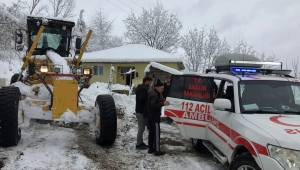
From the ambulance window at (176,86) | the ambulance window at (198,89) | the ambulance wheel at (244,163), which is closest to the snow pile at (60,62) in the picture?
the ambulance window at (176,86)

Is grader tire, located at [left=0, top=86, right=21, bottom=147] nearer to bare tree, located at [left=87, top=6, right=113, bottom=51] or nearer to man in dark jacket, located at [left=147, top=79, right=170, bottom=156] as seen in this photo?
man in dark jacket, located at [left=147, top=79, right=170, bottom=156]

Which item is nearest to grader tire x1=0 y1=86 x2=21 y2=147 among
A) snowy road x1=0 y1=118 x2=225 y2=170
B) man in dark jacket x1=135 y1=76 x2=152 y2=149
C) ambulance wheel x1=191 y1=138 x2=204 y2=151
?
snowy road x1=0 y1=118 x2=225 y2=170

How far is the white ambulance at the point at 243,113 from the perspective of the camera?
135 inches

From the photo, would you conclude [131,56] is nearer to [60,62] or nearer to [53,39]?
[53,39]

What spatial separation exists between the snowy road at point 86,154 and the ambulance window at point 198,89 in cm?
121

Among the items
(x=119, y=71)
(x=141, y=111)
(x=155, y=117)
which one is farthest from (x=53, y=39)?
(x=119, y=71)

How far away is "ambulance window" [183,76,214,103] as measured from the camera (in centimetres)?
586

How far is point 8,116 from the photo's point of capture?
553 centimetres

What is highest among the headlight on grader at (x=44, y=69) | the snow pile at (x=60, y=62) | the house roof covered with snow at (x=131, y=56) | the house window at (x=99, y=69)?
the house roof covered with snow at (x=131, y=56)

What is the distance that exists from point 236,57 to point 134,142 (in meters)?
3.06

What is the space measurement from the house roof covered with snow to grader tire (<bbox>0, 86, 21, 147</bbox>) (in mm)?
16139

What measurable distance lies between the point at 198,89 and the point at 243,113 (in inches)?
64.6

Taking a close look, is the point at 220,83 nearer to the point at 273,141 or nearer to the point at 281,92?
the point at 281,92

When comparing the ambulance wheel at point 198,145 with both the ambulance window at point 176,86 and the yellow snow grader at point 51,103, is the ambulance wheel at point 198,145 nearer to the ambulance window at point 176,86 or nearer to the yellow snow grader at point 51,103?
the ambulance window at point 176,86
